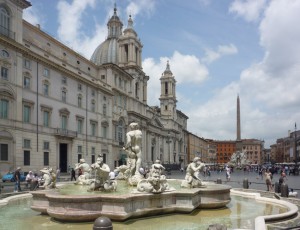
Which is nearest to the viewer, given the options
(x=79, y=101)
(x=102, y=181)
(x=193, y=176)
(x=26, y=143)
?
(x=102, y=181)

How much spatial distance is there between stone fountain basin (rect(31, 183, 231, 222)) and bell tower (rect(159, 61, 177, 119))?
91.5 metres

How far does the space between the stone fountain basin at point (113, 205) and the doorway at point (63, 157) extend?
3267cm

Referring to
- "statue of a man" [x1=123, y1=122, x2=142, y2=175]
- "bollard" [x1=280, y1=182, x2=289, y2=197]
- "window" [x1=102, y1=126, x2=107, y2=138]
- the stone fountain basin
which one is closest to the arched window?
"window" [x1=102, y1=126, x2=107, y2=138]

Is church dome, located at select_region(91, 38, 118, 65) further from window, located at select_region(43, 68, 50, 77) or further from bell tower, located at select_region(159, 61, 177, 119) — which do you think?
window, located at select_region(43, 68, 50, 77)

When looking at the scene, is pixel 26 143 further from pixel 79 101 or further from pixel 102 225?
pixel 102 225

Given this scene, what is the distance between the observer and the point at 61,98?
4275cm

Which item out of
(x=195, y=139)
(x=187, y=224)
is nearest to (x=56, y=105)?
(x=187, y=224)

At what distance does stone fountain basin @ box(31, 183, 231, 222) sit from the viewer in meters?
9.02

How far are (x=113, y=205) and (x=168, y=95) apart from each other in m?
95.3

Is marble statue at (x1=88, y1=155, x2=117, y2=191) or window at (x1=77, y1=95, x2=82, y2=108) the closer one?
marble statue at (x1=88, y1=155, x2=117, y2=191)

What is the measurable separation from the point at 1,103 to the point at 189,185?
82.0ft

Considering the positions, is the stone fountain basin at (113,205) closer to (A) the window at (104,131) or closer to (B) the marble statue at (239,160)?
(A) the window at (104,131)

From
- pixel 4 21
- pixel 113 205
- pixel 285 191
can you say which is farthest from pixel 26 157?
pixel 113 205

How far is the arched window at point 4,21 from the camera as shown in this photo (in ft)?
107
